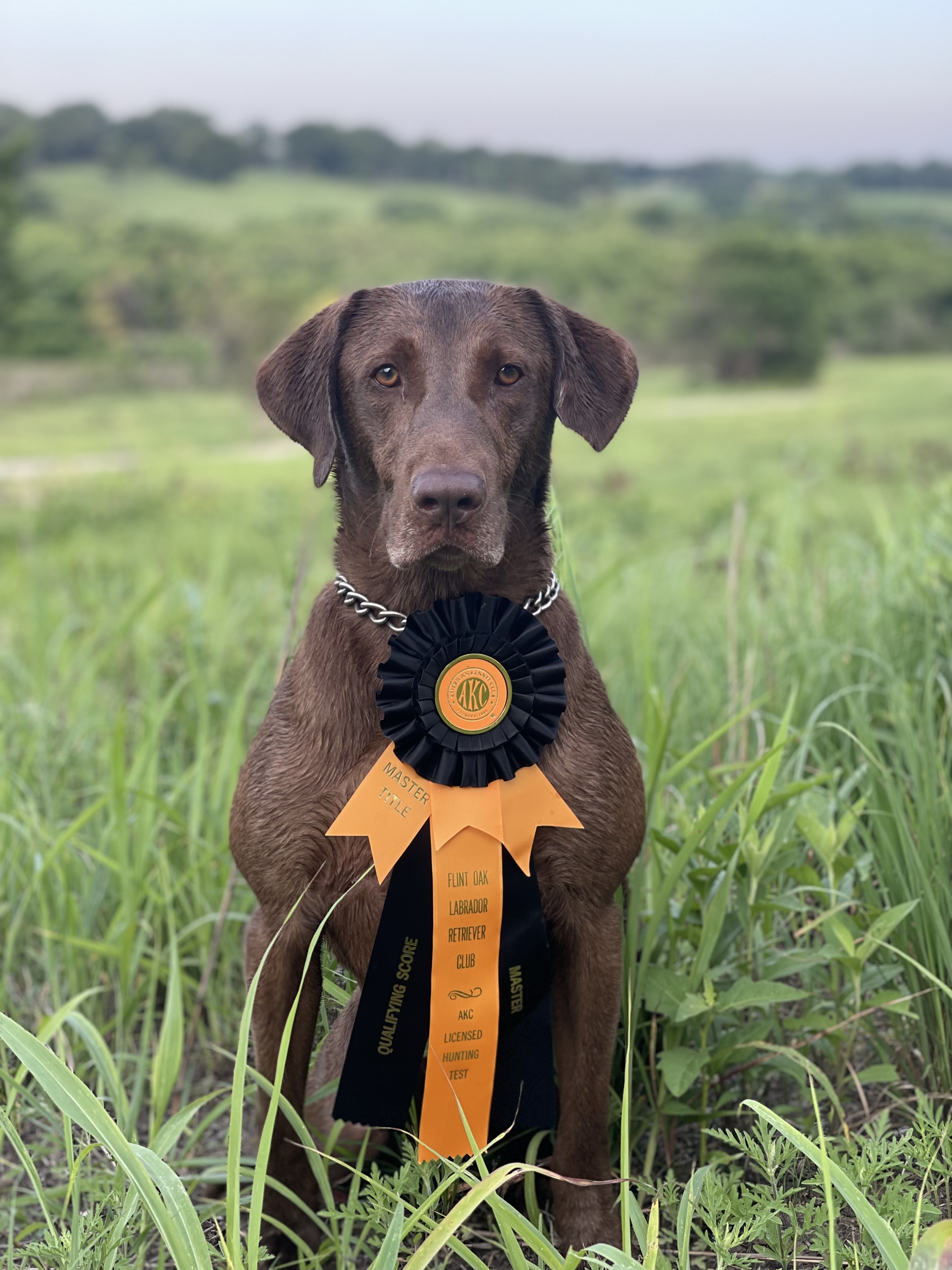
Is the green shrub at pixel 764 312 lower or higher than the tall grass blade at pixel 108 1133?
higher

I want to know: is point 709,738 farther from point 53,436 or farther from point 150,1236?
point 53,436

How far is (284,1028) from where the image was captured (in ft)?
5.77

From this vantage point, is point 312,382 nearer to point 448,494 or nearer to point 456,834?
point 448,494

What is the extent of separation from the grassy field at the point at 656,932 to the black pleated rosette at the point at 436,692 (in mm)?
377

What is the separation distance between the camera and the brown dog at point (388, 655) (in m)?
1.68

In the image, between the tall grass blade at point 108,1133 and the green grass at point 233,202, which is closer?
the tall grass blade at point 108,1133

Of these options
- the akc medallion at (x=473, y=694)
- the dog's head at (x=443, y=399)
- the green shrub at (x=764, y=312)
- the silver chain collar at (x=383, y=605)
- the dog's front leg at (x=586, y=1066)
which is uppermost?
the green shrub at (x=764, y=312)

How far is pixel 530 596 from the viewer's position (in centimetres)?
177

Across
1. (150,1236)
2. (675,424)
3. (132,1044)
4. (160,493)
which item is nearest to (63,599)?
(132,1044)

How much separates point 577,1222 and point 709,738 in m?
0.87

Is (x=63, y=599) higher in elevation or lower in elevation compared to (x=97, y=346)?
lower

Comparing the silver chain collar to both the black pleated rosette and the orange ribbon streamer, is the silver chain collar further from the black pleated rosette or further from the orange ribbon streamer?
the orange ribbon streamer

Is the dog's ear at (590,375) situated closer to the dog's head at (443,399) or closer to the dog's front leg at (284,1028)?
the dog's head at (443,399)

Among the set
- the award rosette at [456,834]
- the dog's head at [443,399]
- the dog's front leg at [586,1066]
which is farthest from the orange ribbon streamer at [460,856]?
the dog's head at [443,399]
